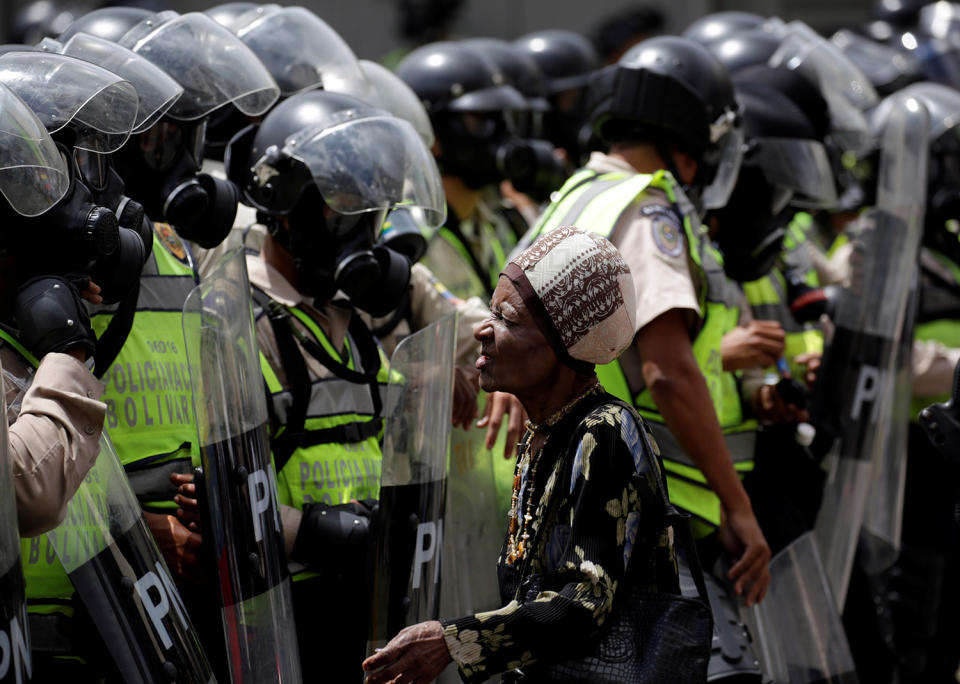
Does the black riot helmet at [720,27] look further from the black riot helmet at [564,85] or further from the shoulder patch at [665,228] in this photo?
the shoulder patch at [665,228]

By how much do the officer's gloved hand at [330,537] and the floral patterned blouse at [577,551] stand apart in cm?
63

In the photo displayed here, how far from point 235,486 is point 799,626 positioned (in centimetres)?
191

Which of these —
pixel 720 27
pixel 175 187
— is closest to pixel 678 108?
pixel 175 187

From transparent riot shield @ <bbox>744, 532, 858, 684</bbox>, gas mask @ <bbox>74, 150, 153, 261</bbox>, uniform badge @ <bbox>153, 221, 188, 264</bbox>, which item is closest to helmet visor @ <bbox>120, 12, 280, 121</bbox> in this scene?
uniform badge @ <bbox>153, 221, 188, 264</bbox>

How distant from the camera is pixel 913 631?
208 inches

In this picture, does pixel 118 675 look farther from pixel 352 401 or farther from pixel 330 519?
pixel 352 401

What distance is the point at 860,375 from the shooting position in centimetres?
442

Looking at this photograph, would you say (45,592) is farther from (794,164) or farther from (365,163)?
(794,164)

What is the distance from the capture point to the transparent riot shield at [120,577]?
2545mm

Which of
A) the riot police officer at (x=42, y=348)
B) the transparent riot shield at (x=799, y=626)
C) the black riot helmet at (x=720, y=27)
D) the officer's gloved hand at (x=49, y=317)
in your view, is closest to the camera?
the riot police officer at (x=42, y=348)

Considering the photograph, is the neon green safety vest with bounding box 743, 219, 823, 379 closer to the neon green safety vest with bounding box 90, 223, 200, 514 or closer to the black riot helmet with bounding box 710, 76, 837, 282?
the black riot helmet with bounding box 710, 76, 837, 282

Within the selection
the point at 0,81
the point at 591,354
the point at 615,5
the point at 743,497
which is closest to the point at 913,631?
the point at 743,497

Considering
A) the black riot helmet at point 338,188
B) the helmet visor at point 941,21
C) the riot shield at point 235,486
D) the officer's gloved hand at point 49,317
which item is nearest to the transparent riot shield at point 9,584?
the officer's gloved hand at point 49,317

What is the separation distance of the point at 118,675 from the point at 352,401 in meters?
0.90
